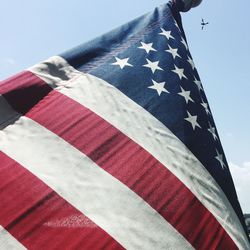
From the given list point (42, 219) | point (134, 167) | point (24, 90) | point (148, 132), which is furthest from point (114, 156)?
point (24, 90)

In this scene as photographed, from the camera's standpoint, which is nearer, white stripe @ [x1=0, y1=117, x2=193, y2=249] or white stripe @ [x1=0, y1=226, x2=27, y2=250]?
white stripe @ [x1=0, y1=226, x2=27, y2=250]

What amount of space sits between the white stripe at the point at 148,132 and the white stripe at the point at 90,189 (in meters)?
0.35

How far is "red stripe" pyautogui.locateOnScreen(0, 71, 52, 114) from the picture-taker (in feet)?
8.66

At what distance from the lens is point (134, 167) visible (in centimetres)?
248

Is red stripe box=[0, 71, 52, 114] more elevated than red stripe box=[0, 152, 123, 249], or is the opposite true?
red stripe box=[0, 71, 52, 114]

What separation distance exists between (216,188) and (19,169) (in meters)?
1.20

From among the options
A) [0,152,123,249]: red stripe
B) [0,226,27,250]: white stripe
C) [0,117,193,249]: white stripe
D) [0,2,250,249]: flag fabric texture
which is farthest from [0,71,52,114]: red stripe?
[0,226,27,250]: white stripe

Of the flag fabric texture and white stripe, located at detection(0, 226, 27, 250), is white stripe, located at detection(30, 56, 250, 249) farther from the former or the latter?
white stripe, located at detection(0, 226, 27, 250)

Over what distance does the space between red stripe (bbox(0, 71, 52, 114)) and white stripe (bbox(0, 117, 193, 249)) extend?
0.72 feet

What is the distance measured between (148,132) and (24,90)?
2.76 ft

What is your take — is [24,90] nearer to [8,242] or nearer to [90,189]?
[90,189]

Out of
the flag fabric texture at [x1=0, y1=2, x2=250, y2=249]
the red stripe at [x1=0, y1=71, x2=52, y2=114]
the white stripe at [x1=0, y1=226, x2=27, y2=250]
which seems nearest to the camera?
the white stripe at [x1=0, y1=226, x2=27, y2=250]

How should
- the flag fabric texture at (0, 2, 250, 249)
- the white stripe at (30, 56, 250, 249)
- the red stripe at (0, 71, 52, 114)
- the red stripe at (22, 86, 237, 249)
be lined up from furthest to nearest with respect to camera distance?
1. the red stripe at (0, 71, 52, 114)
2. the white stripe at (30, 56, 250, 249)
3. the red stripe at (22, 86, 237, 249)
4. the flag fabric texture at (0, 2, 250, 249)

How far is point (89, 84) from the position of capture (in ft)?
9.50
